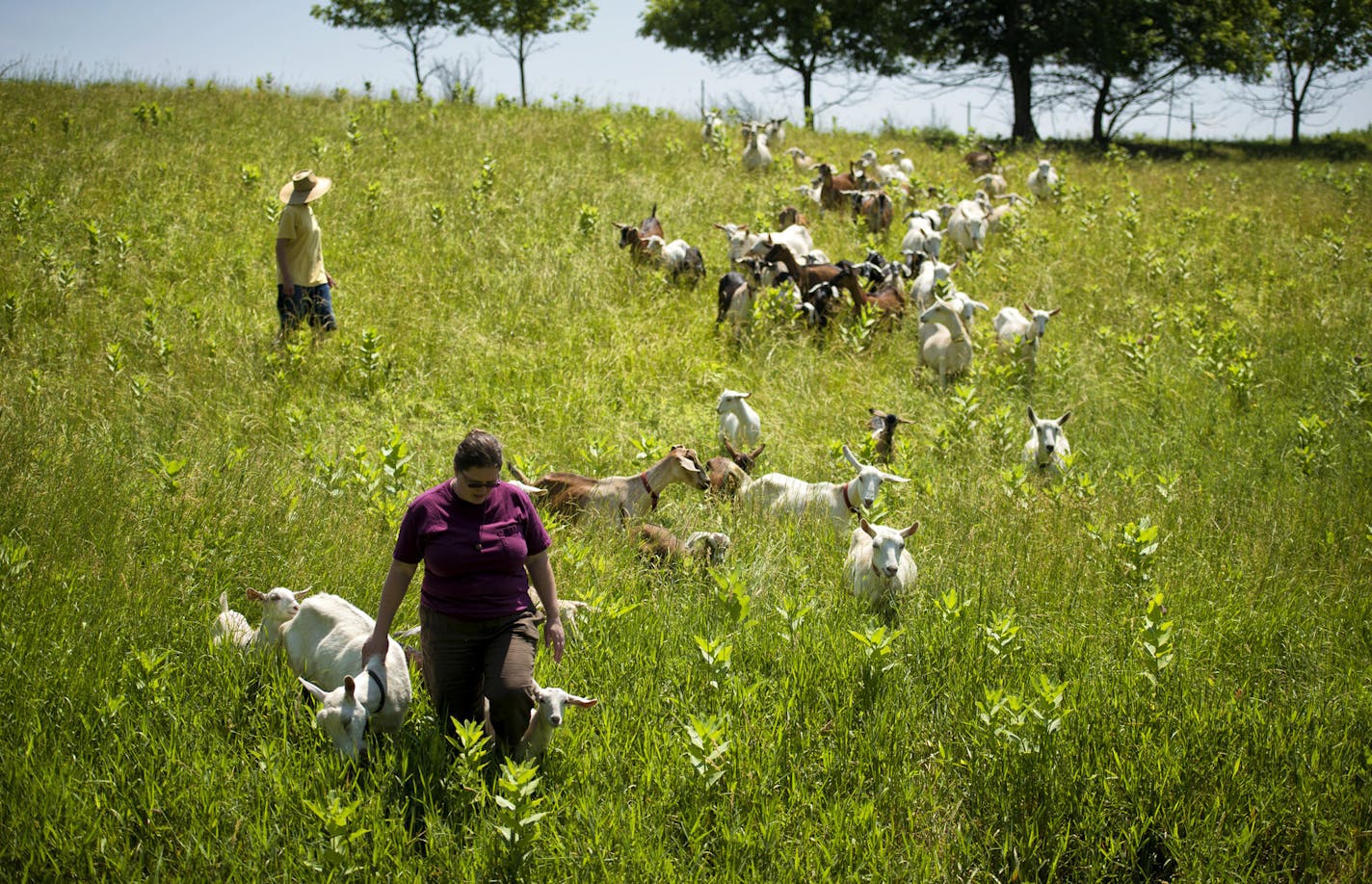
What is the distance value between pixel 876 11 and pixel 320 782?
30834 mm

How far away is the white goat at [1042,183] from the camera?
18.6m

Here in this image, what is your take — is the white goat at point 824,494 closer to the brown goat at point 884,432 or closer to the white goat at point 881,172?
the brown goat at point 884,432

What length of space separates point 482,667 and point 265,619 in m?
1.36

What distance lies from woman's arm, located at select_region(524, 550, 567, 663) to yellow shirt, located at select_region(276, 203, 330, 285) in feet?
20.0

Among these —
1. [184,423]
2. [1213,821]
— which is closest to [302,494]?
[184,423]

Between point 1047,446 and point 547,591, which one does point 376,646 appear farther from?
point 1047,446

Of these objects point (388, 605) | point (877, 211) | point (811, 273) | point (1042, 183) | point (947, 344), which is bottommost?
point (388, 605)

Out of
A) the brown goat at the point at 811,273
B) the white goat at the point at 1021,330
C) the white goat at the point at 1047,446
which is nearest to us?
the white goat at the point at 1047,446

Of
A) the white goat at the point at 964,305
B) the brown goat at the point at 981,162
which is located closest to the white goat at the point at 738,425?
the white goat at the point at 964,305

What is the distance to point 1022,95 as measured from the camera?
28.9m

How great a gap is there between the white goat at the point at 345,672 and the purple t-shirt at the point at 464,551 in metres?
0.35

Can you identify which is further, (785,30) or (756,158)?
(785,30)

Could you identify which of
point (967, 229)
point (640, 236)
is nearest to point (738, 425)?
point (640, 236)

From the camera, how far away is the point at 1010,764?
3.98 meters
